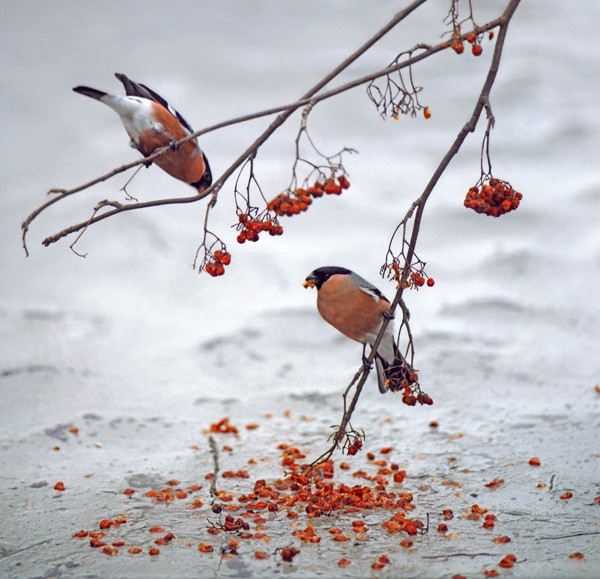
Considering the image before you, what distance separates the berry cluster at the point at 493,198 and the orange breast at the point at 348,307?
0.53 meters

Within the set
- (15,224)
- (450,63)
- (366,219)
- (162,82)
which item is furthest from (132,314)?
(450,63)

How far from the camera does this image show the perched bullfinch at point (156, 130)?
2150 millimetres

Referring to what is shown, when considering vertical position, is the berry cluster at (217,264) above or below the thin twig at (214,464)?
above

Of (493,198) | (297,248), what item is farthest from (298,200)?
(297,248)

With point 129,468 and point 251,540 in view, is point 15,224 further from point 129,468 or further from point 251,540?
point 251,540

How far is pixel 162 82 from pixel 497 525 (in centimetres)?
465

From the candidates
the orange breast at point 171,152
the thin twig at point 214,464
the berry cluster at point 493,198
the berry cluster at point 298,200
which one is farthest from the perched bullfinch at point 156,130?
the thin twig at point 214,464

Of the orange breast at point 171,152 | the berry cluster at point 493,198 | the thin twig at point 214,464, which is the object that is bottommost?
the thin twig at point 214,464

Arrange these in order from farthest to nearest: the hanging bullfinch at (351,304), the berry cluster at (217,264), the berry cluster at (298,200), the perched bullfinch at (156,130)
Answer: the hanging bullfinch at (351,304) → the perched bullfinch at (156,130) → the berry cluster at (217,264) → the berry cluster at (298,200)

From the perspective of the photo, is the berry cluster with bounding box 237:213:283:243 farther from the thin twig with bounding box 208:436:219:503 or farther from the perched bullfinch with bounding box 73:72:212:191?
the thin twig with bounding box 208:436:219:503

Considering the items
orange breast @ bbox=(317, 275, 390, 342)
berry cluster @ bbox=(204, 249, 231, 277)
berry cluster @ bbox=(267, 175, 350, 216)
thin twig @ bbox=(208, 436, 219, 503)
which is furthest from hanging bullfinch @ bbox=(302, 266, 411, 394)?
thin twig @ bbox=(208, 436, 219, 503)

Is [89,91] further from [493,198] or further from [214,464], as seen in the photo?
[214,464]

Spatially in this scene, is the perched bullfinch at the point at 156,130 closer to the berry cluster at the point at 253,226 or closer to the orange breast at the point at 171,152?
the orange breast at the point at 171,152

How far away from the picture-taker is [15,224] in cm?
538
